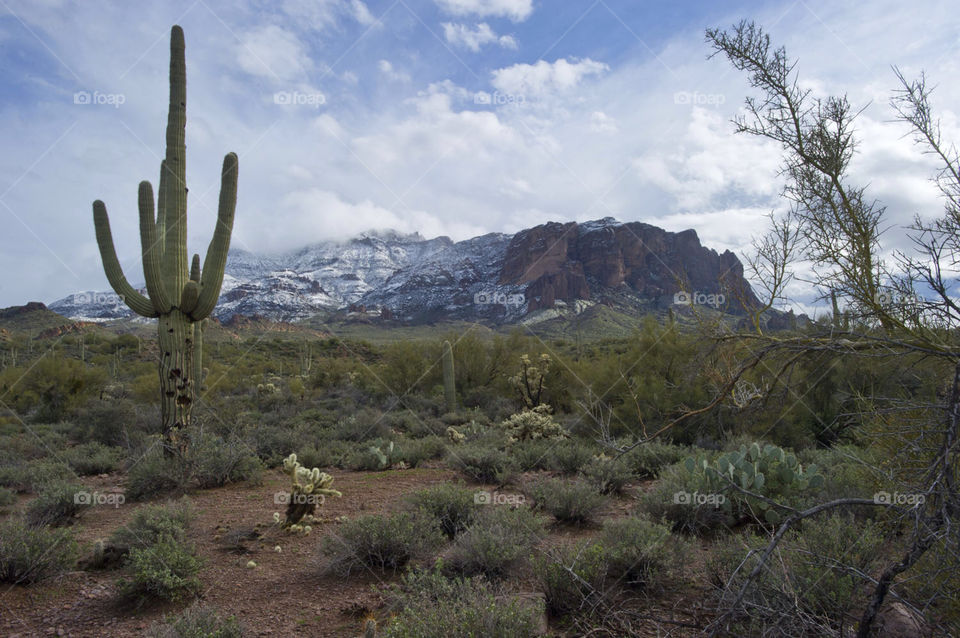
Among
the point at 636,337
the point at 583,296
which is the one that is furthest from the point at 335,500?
the point at 583,296

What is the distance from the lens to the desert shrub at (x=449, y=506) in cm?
566

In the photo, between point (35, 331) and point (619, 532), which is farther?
point (35, 331)

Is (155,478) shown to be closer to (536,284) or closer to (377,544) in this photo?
(377,544)

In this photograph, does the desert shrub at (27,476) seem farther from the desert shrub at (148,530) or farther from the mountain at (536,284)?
the mountain at (536,284)

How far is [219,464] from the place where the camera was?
818 cm

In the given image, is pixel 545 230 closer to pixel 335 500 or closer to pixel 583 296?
pixel 583 296

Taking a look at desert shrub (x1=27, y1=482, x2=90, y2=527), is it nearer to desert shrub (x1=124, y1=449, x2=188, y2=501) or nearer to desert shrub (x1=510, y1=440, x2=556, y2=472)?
desert shrub (x1=124, y1=449, x2=188, y2=501)

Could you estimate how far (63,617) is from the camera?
3.99 metres

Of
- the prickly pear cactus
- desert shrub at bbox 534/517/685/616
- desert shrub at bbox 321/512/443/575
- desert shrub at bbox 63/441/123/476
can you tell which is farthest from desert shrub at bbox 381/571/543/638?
desert shrub at bbox 63/441/123/476

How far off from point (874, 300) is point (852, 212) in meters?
0.59

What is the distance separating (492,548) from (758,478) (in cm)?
325

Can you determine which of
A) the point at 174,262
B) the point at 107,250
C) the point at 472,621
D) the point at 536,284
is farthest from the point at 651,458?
the point at 536,284

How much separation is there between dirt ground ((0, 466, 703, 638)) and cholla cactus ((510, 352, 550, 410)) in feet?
31.4

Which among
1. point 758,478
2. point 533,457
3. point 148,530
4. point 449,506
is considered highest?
point 758,478
